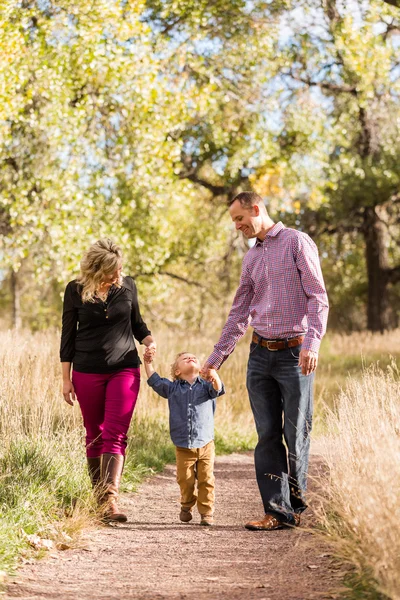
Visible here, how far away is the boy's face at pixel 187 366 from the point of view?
5961 mm

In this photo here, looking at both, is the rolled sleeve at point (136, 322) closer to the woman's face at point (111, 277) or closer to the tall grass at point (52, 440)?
the woman's face at point (111, 277)

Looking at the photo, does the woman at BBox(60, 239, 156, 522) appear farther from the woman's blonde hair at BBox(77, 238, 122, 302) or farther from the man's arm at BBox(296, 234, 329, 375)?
the man's arm at BBox(296, 234, 329, 375)

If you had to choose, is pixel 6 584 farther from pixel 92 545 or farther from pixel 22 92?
pixel 22 92

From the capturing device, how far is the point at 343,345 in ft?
61.7

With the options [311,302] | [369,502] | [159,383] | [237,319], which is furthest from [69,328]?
[369,502]

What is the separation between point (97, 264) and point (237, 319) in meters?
1.02

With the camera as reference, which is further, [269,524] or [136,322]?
[136,322]

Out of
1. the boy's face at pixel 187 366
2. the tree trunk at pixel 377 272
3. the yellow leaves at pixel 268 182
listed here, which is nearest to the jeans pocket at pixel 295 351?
the boy's face at pixel 187 366

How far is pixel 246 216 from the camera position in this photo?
5645 millimetres

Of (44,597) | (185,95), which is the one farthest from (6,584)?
(185,95)

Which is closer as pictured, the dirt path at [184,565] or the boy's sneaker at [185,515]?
the dirt path at [184,565]

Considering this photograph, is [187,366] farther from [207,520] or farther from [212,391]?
[207,520]

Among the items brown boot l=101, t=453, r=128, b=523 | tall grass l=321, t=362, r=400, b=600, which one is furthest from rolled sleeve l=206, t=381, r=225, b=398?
tall grass l=321, t=362, r=400, b=600

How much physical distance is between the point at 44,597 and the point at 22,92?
10.7 m
